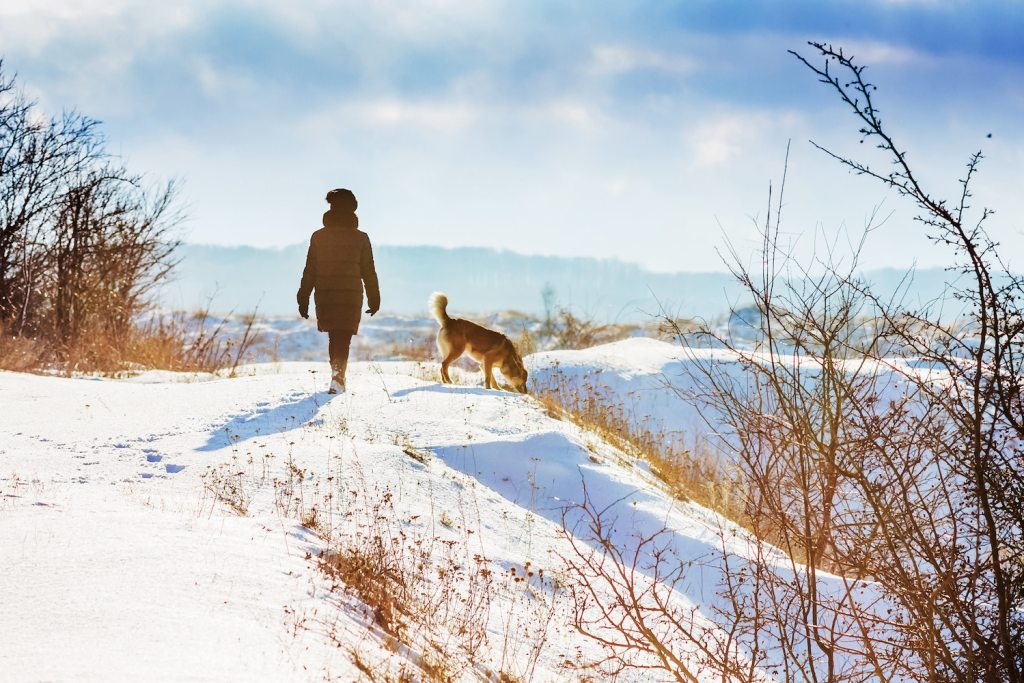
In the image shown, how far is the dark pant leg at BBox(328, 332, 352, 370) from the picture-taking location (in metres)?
8.72

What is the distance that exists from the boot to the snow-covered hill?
0.73 ft

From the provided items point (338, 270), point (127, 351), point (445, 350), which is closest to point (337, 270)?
point (338, 270)

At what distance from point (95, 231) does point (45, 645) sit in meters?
12.1

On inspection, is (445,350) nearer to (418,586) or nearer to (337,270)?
(337,270)

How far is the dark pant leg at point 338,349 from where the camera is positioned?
8.72 m

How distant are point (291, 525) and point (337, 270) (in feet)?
16.2

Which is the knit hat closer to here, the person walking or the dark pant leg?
the person walking

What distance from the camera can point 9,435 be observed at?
5.47 m

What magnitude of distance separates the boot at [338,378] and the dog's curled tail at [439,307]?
136 cm

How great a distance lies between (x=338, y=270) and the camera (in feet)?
29.0

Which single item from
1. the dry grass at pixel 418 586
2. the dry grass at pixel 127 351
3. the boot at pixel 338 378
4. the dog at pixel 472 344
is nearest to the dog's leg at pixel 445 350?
the dog at pixel 472 344

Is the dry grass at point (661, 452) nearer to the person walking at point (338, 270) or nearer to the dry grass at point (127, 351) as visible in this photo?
the person walking at point (338, 270)

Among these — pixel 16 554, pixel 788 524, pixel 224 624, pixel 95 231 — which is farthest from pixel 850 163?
pixel 95 231

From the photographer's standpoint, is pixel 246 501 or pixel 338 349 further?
pixel 338 349
